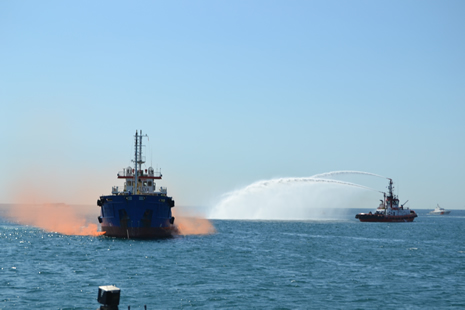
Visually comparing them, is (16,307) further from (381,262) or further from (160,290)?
(381,262)

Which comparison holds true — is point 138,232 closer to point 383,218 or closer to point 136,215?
point 136,215

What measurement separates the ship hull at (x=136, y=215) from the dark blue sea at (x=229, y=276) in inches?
183

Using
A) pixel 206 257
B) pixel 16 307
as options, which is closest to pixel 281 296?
pixel 16 307

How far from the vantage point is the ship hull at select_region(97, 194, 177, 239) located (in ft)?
254

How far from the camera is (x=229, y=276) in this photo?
158 ft

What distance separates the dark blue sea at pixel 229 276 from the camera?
122 ft

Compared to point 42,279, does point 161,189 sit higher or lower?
higher

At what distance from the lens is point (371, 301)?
37.8m

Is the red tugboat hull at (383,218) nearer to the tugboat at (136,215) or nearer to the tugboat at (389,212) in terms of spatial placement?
the tugboat at (389,212)

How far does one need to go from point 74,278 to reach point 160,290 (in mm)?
10192

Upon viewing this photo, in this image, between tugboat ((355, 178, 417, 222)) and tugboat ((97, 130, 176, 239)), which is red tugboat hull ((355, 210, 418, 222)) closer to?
tugboat ((355, 178, 417, 222))

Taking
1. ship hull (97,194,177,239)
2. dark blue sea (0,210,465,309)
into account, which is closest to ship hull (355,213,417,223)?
dark blue sea (0,210,465,309)

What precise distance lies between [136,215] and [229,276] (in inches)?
1345

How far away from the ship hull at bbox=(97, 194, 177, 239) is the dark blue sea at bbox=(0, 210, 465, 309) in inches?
183
